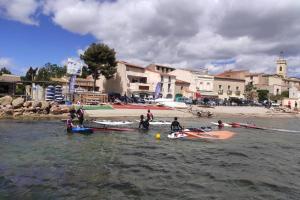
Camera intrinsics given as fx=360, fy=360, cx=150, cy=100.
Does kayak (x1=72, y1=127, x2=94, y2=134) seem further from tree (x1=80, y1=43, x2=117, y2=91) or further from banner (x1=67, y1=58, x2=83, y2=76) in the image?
tree (x1=80, y1=43, x2=117, y2=91)

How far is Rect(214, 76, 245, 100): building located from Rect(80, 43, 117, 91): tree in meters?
35.7

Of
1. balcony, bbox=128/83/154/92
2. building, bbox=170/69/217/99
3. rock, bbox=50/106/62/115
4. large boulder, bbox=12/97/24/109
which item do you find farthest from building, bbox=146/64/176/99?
large boulder, bbox=12/97/24/109

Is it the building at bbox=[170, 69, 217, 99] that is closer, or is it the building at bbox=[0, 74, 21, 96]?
the building at bbox=[0, 74, 21, 96]

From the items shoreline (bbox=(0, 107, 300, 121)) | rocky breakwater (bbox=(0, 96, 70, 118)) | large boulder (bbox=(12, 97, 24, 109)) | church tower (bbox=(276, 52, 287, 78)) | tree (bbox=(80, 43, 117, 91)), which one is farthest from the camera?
church tower (bbox=(276, 52, 287, 78))

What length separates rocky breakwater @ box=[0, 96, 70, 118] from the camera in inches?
1731

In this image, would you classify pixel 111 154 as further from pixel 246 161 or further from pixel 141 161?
pixel 246 161

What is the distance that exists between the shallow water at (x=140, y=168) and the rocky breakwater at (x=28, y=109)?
13.1m

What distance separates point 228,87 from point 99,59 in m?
43.5

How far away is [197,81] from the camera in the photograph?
309 feet

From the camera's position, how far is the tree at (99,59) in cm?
7181

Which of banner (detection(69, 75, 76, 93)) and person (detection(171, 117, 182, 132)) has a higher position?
banner (detection(69, 75, 76, 93))

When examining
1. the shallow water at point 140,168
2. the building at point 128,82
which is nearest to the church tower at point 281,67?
the building at point 128,82

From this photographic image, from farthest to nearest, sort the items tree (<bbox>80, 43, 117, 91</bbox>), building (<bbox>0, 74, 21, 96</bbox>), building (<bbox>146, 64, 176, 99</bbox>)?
building (<bbox>146, 64, 176, 99</bbox>) → tree (<bbox>80, 43, 117, 91</bbox>) → building (<bbox>0, 74, 21, 96</bbox>)

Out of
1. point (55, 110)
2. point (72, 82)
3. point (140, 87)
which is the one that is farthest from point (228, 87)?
point (55, 110)
